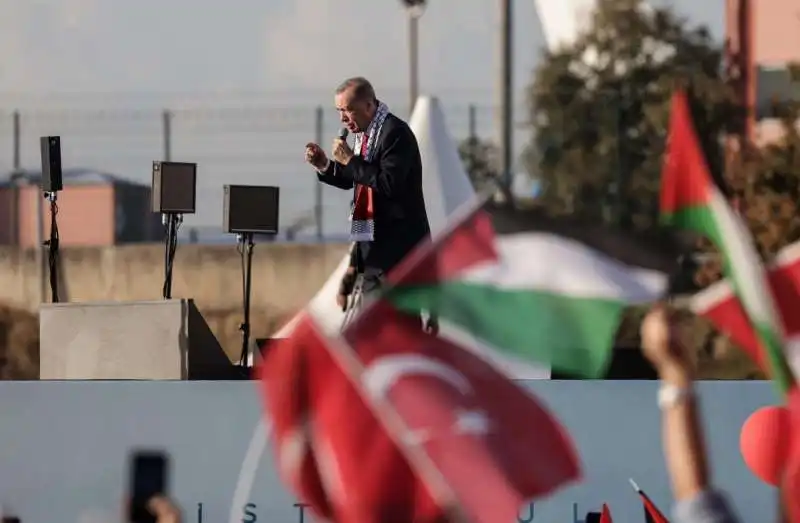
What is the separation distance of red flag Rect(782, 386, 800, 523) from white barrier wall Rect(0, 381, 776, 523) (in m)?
2.20

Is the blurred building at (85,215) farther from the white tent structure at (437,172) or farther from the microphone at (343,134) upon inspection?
the microphone at (343,134)

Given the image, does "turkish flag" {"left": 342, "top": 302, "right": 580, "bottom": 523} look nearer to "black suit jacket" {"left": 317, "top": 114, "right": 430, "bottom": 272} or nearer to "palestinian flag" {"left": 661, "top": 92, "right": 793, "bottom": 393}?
"palestinian flag" {"left": 661, "top": 92, "right": 793, "bottom": 393}

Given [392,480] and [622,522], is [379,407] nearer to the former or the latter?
[392,480]

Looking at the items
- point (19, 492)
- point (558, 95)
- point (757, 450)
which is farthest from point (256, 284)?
point (757, 450)

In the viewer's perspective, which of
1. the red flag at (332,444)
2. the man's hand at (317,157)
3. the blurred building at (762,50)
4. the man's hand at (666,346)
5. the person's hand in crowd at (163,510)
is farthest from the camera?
the blurred building at (762,50)

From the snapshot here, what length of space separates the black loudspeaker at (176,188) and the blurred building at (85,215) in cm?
1210

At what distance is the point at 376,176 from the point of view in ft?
23.1

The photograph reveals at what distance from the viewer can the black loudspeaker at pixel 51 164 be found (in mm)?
9430

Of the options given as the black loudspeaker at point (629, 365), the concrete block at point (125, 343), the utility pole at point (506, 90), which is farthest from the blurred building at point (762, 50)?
the concrete block at point (125, 343)

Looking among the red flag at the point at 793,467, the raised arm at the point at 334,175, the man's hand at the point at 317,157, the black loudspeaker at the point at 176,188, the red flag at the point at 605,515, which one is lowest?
the red flag at the point at 605,515

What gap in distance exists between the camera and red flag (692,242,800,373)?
4195 mm

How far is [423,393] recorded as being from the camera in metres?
4.32

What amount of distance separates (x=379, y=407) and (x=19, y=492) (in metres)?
2.61

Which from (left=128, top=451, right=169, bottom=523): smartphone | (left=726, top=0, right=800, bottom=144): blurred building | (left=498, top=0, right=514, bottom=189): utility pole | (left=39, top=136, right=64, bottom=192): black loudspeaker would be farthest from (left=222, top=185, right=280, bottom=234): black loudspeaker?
(left=726, top=0, right=800, bottom=144): blurred building
